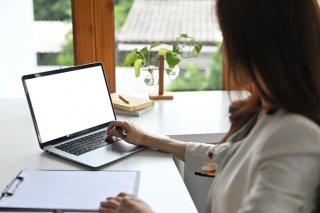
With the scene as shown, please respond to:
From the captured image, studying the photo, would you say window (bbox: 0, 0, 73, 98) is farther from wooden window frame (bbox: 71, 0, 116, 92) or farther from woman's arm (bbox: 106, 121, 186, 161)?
woman's arm (bbox: 106, 121, 186, 161)

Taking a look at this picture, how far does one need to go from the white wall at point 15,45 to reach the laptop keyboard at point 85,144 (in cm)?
83

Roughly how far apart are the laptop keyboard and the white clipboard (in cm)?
15

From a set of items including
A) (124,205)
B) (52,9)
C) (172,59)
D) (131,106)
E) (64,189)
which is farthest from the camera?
(52,9)

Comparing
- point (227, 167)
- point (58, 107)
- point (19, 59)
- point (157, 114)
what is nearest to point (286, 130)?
Result: point (227, 167)

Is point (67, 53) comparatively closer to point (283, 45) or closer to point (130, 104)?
point (130, 104)

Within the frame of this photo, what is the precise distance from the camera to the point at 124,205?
40.8 inches

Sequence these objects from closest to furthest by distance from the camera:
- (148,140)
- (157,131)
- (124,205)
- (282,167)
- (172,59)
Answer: (282,167), (124,205), (148,140), (157,131), (172,59)

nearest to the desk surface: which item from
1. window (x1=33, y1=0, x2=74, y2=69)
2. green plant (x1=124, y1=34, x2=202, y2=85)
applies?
green plant (x1=124, y1=34, x2=202, y2=85)

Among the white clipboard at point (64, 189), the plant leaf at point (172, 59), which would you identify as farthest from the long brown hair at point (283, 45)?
the plant leaf at point (172, 59)

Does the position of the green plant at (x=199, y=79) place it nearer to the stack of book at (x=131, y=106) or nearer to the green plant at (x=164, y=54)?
the green plant at (x=164, y=54)

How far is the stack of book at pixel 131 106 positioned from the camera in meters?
1.80

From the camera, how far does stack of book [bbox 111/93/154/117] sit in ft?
5.92

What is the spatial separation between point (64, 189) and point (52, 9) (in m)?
1.20

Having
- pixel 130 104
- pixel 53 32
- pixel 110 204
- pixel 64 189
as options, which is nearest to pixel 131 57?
pixel 130 104
